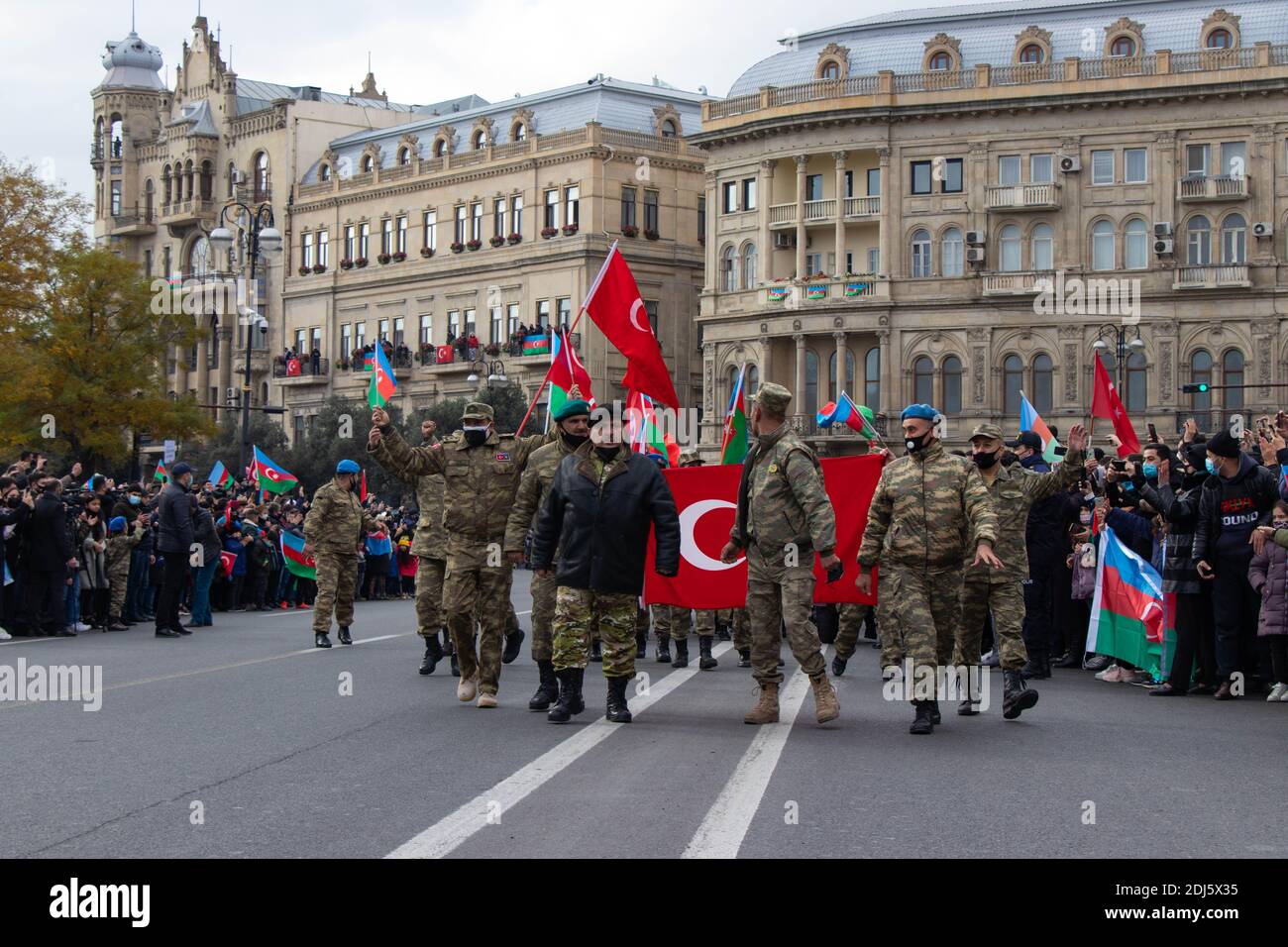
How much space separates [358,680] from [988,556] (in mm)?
6053

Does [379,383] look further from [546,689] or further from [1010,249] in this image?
[1010,249]

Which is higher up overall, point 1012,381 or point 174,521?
point 1012,381

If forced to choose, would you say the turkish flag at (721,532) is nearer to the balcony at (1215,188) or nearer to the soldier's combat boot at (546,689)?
the soldier's combat boot at (546,689)

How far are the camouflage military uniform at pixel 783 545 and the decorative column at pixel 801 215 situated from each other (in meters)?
59.8

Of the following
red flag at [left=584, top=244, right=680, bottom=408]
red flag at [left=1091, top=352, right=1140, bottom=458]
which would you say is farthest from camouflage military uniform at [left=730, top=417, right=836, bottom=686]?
red flag at [left=1091, top=352, right=1140, bottom=458]

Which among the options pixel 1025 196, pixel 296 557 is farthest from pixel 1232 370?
pixel 296 557

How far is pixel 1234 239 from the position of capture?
213ft

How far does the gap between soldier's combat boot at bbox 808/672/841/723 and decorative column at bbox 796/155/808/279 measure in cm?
5998

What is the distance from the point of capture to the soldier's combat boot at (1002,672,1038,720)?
1231 centimetres

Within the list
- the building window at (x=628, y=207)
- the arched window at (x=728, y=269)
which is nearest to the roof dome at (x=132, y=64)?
the building window at (x=628, y=207)

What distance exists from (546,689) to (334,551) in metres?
7.41

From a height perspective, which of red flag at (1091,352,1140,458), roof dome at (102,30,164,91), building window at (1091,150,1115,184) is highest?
roof dome at (102,30,164,91)

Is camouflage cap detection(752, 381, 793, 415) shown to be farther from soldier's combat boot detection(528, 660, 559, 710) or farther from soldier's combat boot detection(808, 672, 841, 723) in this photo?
soldier's combat boot detection(528, 660, 559, 710)

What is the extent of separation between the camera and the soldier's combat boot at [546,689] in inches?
504
